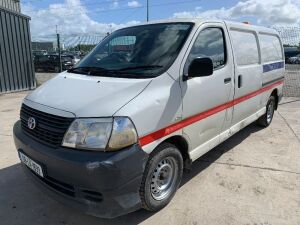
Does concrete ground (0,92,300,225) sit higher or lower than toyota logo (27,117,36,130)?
lower

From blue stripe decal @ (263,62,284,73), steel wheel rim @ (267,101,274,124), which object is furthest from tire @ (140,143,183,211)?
steel wheel rim @ (267,101,274,124)

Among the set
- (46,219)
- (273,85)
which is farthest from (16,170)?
(273,85)

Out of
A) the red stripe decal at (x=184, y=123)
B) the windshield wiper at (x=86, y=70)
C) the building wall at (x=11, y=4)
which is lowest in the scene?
the red stripe decal at (x=184, y=123)

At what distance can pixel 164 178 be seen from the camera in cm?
352

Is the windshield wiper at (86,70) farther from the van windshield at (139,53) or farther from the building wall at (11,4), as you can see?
the building wall at (11,4)

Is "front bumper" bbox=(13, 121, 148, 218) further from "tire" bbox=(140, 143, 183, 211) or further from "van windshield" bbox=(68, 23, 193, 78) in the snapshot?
"van windshield" bbox=(68, 23, 193, 78)

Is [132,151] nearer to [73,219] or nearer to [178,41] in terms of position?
[73,219]

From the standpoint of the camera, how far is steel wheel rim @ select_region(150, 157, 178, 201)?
333 cm

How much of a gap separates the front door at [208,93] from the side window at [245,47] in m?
0.27

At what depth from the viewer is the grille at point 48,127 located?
2.83 meters

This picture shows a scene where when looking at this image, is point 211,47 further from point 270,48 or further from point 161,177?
point 270,48

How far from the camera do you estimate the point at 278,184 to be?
4074 mm

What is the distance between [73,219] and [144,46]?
2.13m

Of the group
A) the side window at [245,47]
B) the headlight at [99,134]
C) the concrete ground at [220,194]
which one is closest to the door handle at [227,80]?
the side window at [245,47]
